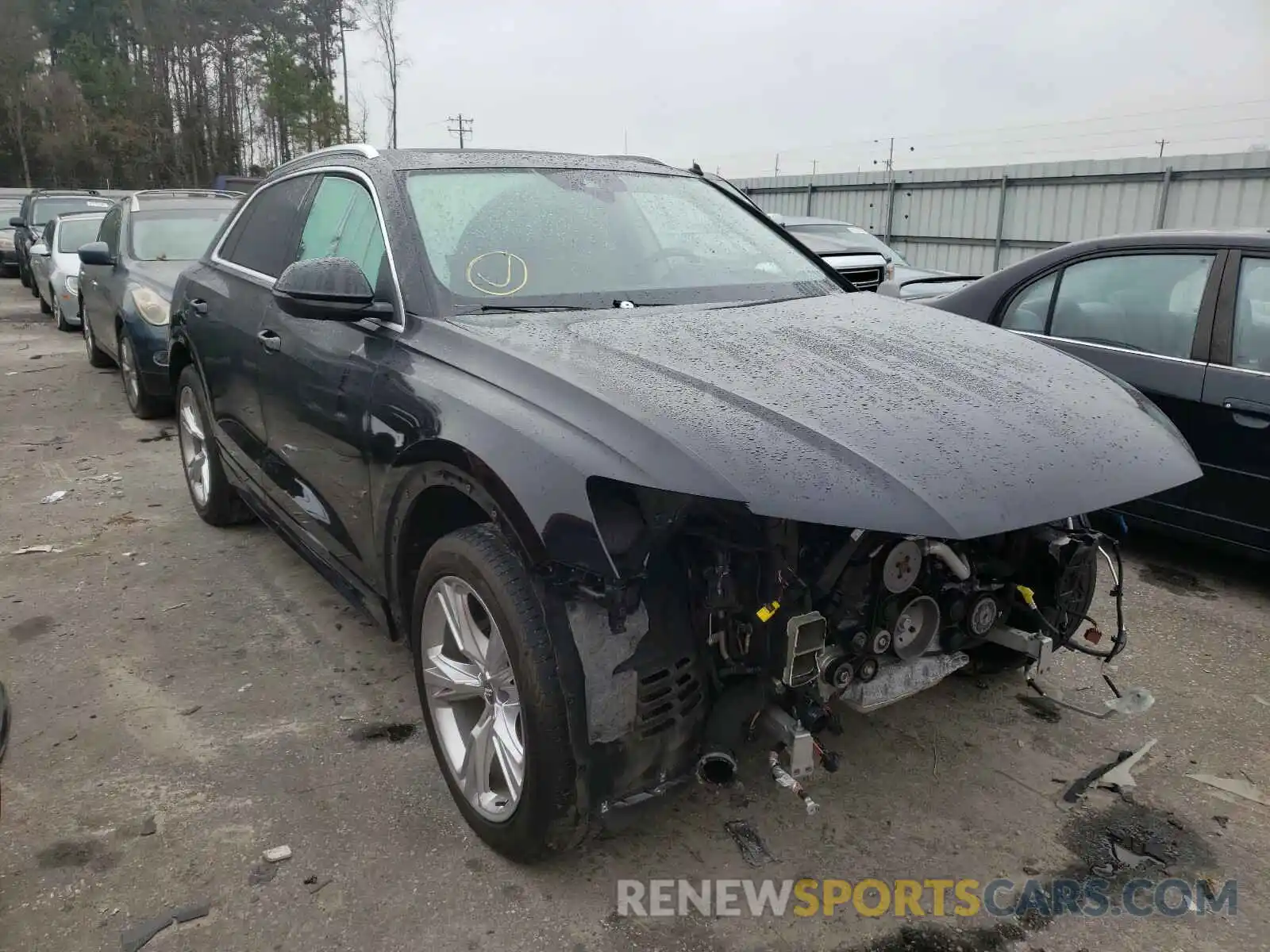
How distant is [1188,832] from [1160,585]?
1.97 meters

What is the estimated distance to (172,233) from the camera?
8141mm

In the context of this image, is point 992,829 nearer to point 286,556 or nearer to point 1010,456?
point 1010,456

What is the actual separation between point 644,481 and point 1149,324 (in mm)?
3566

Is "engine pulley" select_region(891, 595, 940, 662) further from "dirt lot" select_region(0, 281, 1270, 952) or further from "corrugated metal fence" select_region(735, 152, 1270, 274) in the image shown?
"corrugated metal fence" select_region(735, 152, 1270, 274)

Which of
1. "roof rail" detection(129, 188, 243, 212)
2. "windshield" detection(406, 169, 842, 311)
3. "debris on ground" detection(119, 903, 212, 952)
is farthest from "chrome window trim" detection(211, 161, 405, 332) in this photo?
"roof rail" detection(129, 188, 243, 212)

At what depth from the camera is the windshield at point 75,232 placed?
1220cm

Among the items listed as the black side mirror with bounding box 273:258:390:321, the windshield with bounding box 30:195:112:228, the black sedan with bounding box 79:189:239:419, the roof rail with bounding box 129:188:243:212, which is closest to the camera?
the black side mirror with bounding box 273:258:390:321

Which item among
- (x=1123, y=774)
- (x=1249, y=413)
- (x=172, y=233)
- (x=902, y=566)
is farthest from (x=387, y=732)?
(x=172, y=233)

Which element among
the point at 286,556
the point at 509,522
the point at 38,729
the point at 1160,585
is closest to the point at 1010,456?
the point at 509,522

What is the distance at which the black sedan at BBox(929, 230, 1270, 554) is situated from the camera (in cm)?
393

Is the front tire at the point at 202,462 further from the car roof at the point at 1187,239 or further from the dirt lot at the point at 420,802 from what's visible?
the car roof at the point at 1187,239

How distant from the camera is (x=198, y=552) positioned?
4723mm

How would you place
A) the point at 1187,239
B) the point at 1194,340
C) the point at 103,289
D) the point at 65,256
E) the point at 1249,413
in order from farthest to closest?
the point at 65,256 → the point at 103,289 → the point at 1187,239 → the point at 1194,340 → the point at 1249,413

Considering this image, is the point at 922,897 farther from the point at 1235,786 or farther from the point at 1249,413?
the point at 1249,413
